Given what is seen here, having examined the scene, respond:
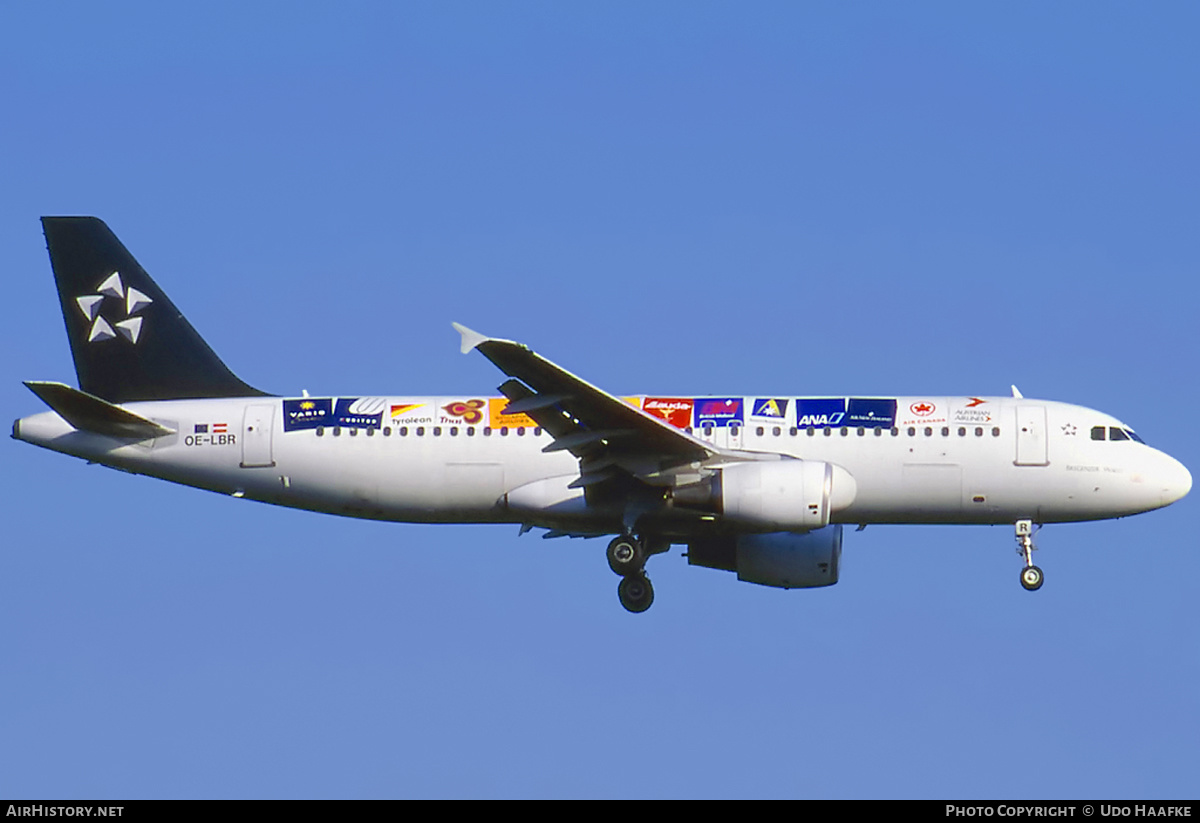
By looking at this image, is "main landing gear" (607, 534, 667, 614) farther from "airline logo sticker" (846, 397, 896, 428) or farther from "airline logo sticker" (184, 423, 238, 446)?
"airline logo sticker" (184, 423, 238, 446)

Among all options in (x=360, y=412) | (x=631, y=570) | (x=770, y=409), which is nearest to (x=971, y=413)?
(x=770, y=409)

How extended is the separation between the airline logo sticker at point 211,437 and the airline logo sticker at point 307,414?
1.21 m

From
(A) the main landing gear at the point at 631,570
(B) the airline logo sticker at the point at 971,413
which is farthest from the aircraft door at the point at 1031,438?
(A) the main landing gear at the point at 631,570

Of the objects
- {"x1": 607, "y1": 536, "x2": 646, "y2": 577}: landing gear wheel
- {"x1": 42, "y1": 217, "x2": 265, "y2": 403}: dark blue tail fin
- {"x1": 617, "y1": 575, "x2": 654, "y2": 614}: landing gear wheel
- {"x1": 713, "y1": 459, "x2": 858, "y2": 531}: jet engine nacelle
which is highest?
{"x1": 42, "y1": 217, "x2": 265, "y2": 403}: dark blue tail fin

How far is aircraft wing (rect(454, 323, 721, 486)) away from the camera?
113 ft

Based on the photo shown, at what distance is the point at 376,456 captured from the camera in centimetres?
3841

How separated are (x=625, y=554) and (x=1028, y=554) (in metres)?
8.60

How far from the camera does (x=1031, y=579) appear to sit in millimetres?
37750

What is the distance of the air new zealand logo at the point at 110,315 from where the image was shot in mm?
41156

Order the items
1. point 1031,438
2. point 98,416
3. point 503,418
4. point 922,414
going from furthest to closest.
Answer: point 98,416
point 503,418
point 922,414
point 1031,438

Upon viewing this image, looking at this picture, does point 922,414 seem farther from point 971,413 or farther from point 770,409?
point 770,409

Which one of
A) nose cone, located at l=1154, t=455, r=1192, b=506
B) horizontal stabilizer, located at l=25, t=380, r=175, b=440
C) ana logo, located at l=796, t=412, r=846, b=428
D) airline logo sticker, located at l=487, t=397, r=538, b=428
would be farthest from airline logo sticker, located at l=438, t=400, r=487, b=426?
nose cone, located at l=1154, t=455, r=1192, b=506

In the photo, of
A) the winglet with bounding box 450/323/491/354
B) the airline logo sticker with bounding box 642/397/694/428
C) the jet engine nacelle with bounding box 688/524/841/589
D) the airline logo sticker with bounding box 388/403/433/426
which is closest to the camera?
the winglet with bounding box 450/323/491/354

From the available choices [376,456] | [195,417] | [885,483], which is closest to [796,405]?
[885,483]
